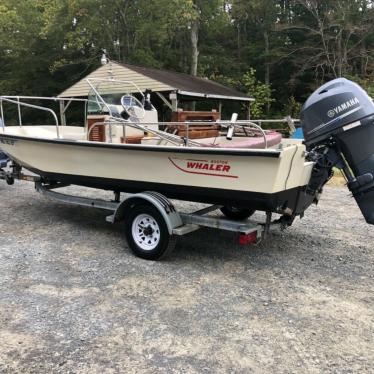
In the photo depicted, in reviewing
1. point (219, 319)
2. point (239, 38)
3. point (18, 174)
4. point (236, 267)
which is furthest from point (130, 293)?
point (239, 38)

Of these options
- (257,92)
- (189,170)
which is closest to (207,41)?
(257,92)

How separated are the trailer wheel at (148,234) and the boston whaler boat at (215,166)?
0.04ft

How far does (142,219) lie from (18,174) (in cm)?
297

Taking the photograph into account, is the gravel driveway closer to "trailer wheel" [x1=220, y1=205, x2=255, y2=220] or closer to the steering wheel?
"trailer wheel" [x1=220, y1=205, x2=255, y2=220]

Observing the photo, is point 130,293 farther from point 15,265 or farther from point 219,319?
point 15,265

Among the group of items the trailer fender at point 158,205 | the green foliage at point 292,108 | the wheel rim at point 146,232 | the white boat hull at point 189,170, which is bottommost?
the green foliage at point 292,108

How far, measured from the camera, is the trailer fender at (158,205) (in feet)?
15.4

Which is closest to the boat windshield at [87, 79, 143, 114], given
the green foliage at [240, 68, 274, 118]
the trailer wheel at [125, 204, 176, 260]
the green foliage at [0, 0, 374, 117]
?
the trailer wheel at [125, 204, 176, 260]

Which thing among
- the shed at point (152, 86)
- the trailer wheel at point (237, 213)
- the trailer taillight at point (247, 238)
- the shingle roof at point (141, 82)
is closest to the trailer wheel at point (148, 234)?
the trailer taillight at point (247, 238)

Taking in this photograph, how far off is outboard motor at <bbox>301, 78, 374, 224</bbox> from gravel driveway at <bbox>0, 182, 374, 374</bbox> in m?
1.01

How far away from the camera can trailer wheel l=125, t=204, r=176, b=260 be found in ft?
15.6

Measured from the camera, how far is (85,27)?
68.5 feet

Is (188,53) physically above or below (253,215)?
above

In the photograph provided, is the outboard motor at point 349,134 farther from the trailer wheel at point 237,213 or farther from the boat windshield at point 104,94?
the boat windshield at point 104,94
